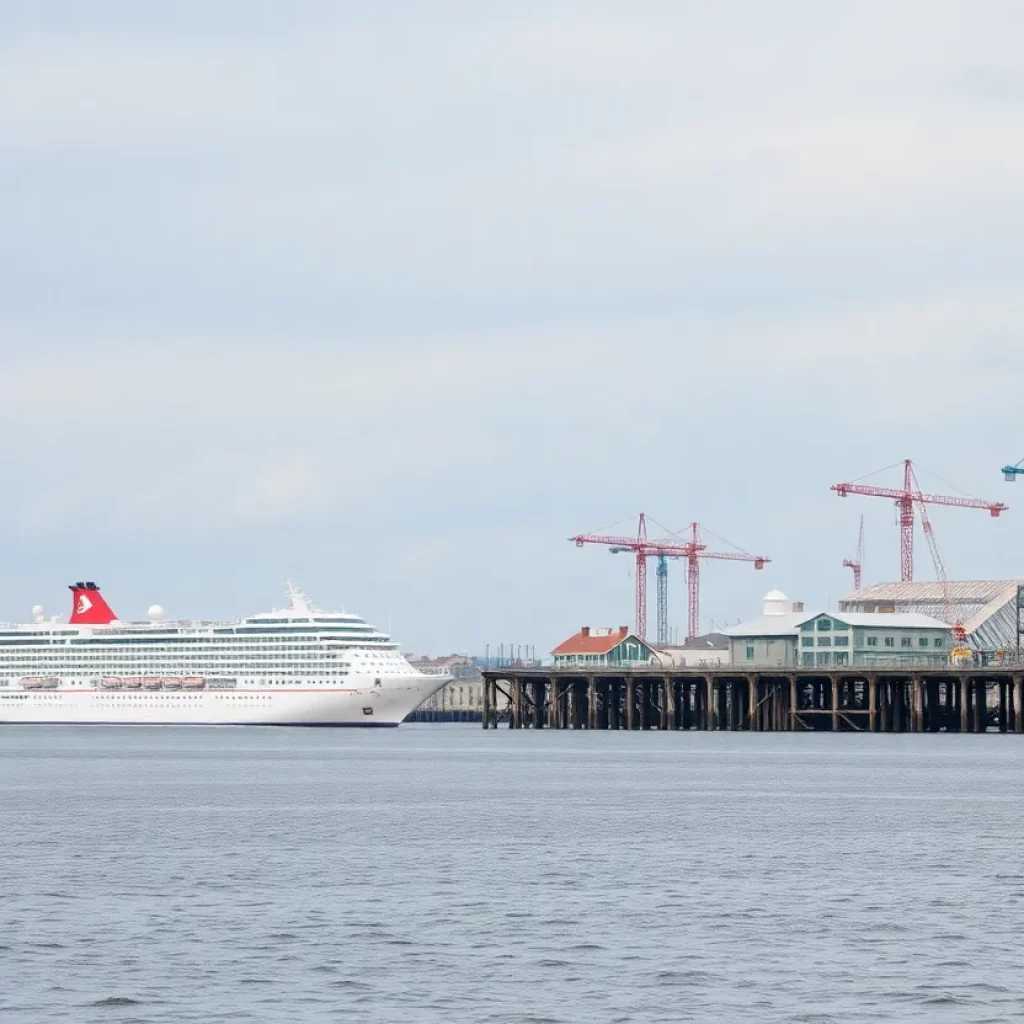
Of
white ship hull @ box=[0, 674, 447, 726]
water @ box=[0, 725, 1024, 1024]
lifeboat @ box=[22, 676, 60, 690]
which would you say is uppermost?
lifeboat @ box=[22, 676, 60, 690]

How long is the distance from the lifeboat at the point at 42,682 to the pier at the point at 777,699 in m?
32.5

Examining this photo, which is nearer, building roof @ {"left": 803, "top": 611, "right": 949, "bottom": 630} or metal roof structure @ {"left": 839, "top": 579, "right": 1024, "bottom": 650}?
building roof @ {"left": 803, "top": 611, "right": 949, "bottom": 630}

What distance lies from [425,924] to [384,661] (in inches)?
4417

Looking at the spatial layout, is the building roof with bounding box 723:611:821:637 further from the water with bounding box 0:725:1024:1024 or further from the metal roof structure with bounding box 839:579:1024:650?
the water with bounding box 0:725:1024:1024

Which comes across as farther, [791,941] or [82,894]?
[82,894]

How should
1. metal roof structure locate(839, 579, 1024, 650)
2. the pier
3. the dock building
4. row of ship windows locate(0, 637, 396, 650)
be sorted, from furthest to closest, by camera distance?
metal roof structure locate(839, 579, 1024, 650), row of ship windows locate(0, 637, 396, 650), the dock building, the pier

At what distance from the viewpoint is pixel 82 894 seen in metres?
38.7

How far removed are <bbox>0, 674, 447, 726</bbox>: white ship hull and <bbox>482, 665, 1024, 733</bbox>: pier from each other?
786 centimetres

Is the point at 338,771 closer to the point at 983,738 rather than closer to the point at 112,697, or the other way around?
the point at 983,738

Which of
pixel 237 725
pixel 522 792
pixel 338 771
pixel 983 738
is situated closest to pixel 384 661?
pixel 237 725

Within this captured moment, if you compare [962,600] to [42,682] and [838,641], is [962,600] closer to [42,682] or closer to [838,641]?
[838,641]

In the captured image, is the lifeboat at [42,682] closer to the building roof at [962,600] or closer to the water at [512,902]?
the building roof at [962,600]

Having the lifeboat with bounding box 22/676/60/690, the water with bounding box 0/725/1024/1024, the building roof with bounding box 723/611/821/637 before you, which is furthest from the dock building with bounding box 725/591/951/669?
the water with bounding box 0/725/1024/1024

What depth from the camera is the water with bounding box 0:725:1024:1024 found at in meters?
28.5
